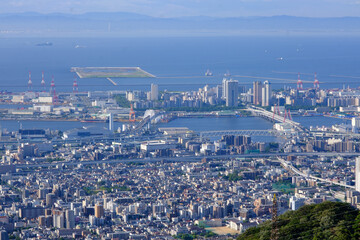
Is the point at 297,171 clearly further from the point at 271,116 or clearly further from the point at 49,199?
the point at 271,116

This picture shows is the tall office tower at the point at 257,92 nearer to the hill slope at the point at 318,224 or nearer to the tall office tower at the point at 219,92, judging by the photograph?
the tall office tower at the point at 219,92

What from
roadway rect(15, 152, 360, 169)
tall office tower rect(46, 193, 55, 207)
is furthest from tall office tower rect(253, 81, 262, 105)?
tall office tower rect(46, 193, 55, 207)

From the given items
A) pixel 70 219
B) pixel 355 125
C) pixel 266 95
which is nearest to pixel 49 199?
pixel 70 219

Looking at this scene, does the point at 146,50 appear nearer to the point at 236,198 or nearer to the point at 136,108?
the point at 136,108

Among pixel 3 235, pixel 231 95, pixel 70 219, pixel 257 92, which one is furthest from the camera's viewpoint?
pixel 257 92

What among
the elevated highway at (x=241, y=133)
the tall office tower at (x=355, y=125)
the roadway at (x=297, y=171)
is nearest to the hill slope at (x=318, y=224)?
the roadway at (x=297, y=171)

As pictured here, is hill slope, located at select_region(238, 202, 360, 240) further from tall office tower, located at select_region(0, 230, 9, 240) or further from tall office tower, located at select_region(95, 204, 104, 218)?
tall office tower, located at select_region(95, 204, 104, 218)

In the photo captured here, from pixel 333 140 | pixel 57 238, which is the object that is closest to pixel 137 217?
pixel 57 238

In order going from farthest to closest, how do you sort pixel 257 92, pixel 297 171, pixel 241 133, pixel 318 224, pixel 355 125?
1. pixel 257 92
2. pixel 355 125
3. pixel 241 133
4. pixel 297 171
5. pixel 318 224
